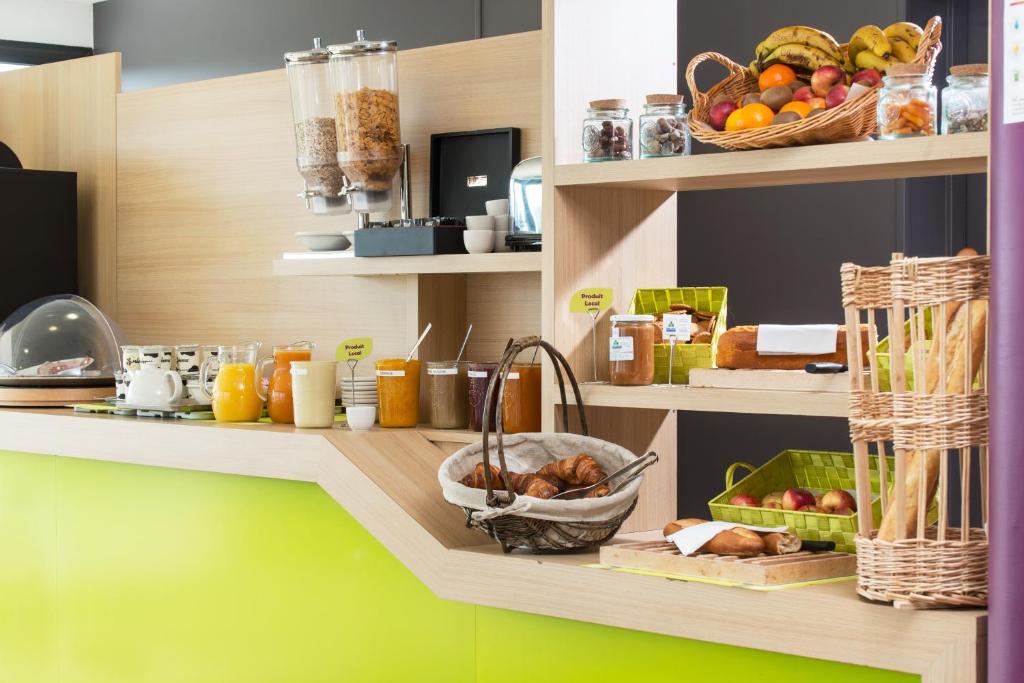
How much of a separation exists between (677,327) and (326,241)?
3.57 feet

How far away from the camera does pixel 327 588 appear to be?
2723 mm

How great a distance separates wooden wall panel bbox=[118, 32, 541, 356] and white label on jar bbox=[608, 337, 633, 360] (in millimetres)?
740

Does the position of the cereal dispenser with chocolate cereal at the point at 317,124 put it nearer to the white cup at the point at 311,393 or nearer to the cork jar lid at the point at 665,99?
the white cup at the point at 311,393

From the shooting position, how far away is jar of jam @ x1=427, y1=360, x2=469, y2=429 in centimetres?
290

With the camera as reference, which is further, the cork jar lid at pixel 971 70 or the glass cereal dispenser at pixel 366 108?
the glass cereal dispenser at pixel 366 108

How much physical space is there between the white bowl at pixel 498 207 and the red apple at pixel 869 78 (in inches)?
36.5

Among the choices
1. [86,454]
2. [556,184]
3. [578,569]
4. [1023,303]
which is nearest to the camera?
[1023,303]

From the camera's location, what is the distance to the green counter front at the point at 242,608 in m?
2.22

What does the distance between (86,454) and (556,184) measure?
4.67 feet

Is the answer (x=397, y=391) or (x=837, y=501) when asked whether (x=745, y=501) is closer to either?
(x=837, y=501)

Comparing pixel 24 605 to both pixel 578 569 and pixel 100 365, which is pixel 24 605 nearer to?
pixel 100 365

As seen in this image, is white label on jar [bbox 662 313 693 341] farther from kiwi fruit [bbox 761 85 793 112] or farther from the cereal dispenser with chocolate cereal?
the cereal dispenser with chocolate cereal

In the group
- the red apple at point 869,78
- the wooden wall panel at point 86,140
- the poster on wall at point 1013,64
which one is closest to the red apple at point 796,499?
the red apple at point 869,78

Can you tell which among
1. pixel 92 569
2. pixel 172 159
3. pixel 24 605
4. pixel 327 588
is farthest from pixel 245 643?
pixel 172 159
